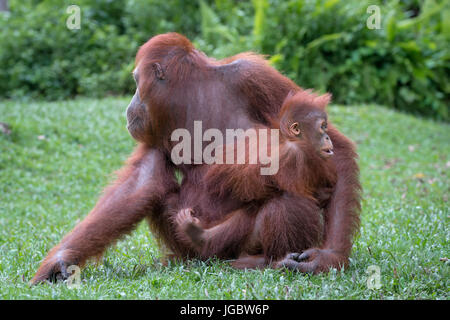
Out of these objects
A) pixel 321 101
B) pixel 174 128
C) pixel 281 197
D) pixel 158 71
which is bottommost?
pixel 281 197

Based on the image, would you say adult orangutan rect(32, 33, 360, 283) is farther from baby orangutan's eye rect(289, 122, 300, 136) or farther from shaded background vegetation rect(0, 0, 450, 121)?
shaded background vegetation rect(0, 0, 450, 121)

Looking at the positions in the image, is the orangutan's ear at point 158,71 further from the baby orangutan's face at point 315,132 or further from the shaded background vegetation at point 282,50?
the shaded background vegetation at point 282,50

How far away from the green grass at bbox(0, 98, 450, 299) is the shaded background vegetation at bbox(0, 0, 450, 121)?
80 centimetres

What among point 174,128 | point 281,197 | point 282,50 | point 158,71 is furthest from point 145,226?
point 282,50

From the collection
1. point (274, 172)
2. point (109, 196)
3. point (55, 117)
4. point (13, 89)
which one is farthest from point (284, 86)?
point (13, 89)

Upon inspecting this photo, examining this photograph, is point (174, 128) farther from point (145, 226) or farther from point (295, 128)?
point (145, 226)

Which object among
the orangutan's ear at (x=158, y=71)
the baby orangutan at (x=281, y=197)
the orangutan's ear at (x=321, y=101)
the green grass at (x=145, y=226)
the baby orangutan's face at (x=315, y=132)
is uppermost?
the orangutan's ear at (x=158, y=71)

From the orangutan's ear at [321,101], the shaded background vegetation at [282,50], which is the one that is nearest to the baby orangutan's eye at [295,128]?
the orangutan's ear at [321,101]

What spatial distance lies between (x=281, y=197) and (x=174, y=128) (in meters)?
0.88

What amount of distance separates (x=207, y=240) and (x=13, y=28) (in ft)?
29.8

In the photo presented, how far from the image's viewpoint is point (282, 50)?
10.9 m

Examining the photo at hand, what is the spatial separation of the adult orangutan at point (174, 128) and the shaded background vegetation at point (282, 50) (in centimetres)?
673

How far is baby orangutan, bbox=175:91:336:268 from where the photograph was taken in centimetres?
348

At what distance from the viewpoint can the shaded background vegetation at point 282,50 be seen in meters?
10.9
